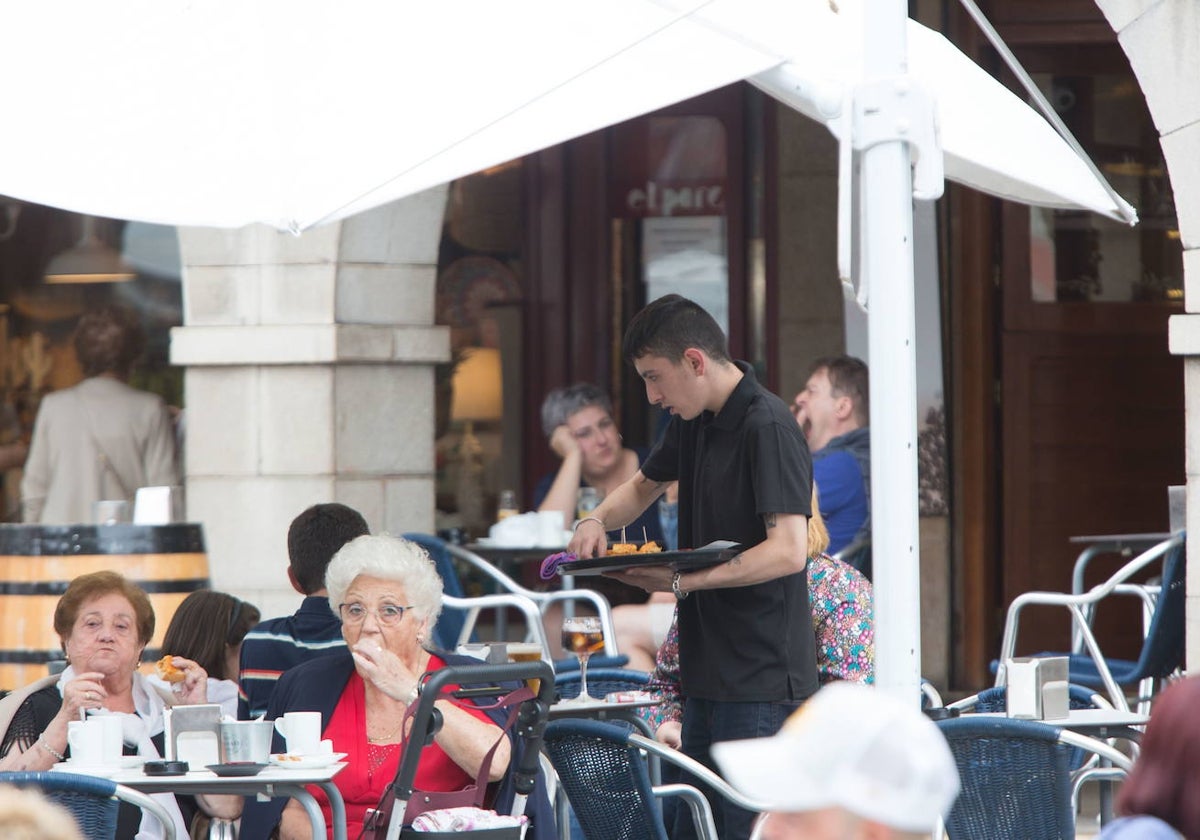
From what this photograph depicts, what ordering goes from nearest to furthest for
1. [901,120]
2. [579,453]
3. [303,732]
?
[901,120] < [303,732] < [579,453]

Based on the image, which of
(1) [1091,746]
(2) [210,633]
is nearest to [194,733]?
(2) [210,633]

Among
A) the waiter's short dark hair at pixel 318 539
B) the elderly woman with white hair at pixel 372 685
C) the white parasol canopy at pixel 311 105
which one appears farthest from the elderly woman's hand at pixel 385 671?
the white parasol canopy at pixel 311 105

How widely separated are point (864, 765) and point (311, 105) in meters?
3.44

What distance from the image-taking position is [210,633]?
502cm

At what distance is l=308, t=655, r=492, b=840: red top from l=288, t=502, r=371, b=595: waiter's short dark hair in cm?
70

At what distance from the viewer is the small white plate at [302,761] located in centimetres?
372

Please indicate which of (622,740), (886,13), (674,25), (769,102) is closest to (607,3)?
(674,25)

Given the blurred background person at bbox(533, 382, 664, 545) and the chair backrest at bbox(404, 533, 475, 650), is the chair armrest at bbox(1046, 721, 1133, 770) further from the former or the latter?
the blurred background person at bbox(533, 382, 664, 545)

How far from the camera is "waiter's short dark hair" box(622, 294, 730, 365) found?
4.16 m

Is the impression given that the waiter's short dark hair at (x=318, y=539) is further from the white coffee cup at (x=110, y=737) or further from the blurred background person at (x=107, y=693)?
the white coffee cup at (x=110, y=737)

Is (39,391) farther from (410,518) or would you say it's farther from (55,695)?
(55,695)

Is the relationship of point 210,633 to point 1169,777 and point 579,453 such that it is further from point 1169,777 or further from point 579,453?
point 1169,777

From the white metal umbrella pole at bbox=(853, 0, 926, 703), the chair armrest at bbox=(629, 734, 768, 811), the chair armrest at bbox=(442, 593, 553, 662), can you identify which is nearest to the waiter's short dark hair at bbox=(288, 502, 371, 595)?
the chair armrest at bbox=(629, 734, 768, 811)

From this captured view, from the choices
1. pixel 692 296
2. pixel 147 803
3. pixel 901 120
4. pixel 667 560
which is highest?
pixel 692 296
